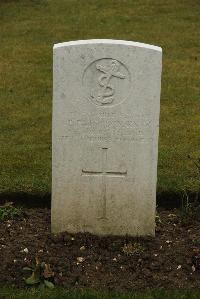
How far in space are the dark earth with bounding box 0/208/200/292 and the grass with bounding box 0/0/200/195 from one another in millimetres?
801

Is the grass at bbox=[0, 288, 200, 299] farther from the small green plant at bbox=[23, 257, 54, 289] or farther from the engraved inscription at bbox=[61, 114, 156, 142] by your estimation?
the engraved inscription at bbox=[61, 114, 156, 142]

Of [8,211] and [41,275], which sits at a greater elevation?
[8,211]

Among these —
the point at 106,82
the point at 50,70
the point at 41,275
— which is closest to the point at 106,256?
the point at 41,275

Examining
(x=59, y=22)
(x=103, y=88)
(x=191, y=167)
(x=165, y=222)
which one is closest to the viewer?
(x=103, y=88)

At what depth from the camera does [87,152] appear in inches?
206

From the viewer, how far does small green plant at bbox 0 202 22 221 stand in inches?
227

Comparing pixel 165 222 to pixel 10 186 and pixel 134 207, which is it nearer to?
pixel 134 207

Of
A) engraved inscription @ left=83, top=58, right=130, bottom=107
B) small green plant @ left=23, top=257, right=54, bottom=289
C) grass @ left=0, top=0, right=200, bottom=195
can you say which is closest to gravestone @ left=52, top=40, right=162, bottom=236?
engraved inscription @ left=83, top=58, right=130, bottom=107

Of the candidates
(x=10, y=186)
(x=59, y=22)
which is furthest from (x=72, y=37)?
(x=10, y=186)

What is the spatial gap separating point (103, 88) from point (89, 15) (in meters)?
10.1

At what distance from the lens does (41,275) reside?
4809 mm

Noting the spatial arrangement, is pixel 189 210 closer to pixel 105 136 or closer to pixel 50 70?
pixel 105 136

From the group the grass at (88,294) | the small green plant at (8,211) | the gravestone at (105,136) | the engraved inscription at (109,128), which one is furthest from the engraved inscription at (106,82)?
the grass at (88,294)

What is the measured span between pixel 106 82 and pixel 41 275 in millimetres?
1511
